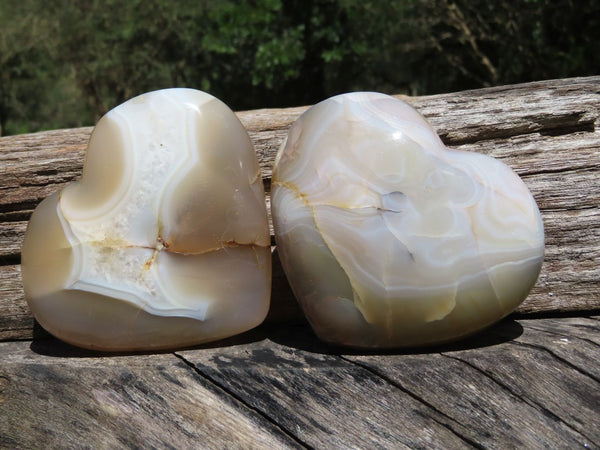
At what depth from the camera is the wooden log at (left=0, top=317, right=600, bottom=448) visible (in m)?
1.52

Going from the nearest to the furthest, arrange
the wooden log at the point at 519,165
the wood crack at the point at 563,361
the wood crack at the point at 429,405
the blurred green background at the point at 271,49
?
1. the wood crack at the point at 429,405
2. the wood crack at the point at 563,361
3. the wooden log at the point at 519,165
4. the blurred green background at the point at 271,49

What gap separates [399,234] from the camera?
5.38ft

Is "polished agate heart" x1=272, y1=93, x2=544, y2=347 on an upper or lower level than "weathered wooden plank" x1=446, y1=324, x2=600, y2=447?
upper

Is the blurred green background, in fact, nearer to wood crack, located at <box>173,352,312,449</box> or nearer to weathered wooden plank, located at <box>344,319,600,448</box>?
weathered wooden plank, located at <box>344,319,600,448</box>

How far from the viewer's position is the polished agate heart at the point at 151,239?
1.70 m

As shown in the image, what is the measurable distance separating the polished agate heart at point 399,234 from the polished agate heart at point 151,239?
6.2 inches

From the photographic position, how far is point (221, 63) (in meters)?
9.74

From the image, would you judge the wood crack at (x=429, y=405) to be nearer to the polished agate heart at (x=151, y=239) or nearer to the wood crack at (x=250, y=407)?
the wood crack at (x=250, y=407)

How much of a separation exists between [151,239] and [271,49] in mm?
6152

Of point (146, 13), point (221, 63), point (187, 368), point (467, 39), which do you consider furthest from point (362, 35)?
point (187, 368)

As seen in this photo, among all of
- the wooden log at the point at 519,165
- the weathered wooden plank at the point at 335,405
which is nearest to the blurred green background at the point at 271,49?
the wooden log at the point at 519,165

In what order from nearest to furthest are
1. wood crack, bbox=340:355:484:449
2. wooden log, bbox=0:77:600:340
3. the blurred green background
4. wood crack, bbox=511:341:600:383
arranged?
wood crack, bbox=340:355:484:449 → wood crack, bbox=511:341:600:383 → wooden log, bbox=0:77:600:340 → the blurred green background

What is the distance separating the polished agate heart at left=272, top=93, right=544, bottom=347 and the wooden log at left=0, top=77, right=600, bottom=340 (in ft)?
1.37

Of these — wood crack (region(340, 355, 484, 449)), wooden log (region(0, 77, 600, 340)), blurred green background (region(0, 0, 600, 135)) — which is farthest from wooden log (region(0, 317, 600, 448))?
blurred green background (region(0, 0, 600, 135))
